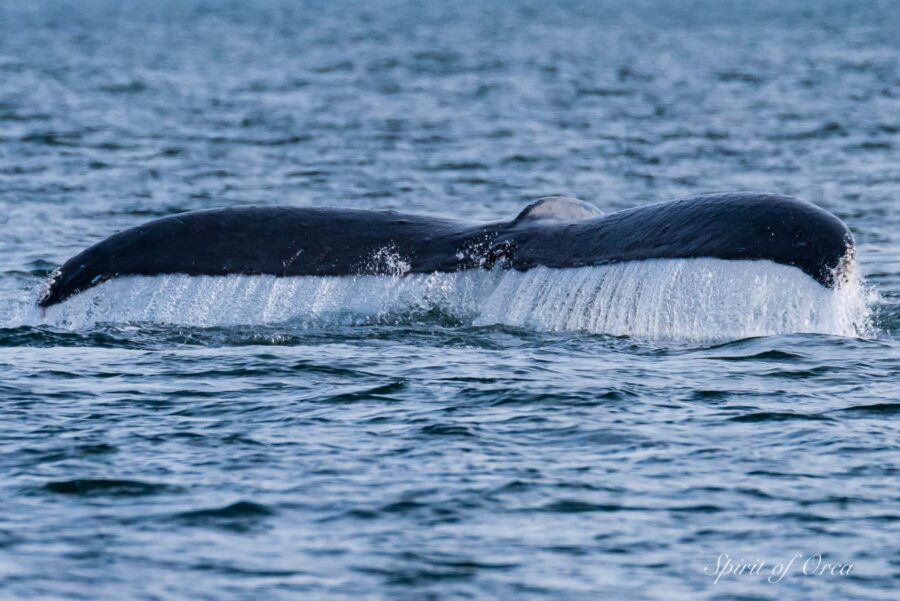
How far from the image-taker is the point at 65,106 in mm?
38531

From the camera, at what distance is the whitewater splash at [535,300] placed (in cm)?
1023

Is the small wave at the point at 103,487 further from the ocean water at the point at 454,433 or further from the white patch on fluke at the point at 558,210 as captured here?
the white patch on fluke at the point at 558,210

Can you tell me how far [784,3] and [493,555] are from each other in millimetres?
131205

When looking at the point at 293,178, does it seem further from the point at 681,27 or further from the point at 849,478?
the point at 681,27

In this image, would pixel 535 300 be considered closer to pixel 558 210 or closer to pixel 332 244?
pixel 558 210

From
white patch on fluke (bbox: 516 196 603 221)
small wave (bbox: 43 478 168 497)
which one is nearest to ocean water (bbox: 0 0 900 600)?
small wave (bbox: 43 478 168 497)

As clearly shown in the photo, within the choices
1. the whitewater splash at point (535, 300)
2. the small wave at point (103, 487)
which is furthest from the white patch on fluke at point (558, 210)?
the small wave at point (103, 487)

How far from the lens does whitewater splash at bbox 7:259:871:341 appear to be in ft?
33.6

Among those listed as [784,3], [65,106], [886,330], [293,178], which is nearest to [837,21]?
[784,3]

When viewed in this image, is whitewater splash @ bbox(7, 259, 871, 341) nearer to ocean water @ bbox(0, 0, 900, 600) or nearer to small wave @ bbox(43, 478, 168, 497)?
ocean water @ bbox(0, 0, 900, 600)

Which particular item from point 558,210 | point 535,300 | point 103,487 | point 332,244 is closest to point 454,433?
point 535,300

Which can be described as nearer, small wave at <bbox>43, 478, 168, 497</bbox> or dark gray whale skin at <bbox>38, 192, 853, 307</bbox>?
small wave at <bbox>43, 478, 168, 497</bbox>

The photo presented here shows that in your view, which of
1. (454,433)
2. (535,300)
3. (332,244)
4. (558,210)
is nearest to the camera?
(454,433)

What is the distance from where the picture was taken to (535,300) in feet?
36.7
